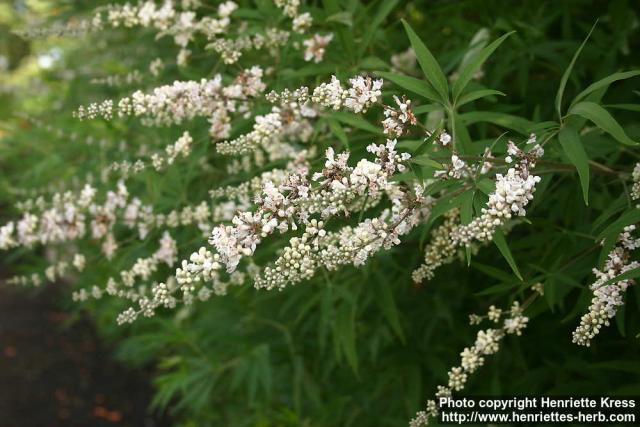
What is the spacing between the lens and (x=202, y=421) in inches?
224

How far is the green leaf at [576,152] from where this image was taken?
1.80 m

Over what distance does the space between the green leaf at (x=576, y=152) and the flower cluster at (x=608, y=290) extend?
0.77 ft

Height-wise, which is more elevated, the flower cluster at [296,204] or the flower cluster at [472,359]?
the flower cluster at [296,204]

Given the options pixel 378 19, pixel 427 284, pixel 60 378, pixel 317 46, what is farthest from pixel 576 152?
pixel 60 378

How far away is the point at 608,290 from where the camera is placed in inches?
75.6

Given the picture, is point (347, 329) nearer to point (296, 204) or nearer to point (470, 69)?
point (296, 204)

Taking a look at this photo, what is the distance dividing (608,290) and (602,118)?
490 millimetres

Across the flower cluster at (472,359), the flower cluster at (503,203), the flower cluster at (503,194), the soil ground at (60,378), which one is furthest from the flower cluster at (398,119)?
the soil ground at (60,378)

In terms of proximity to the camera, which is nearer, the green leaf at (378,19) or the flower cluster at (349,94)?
the flower cluster at (349,94)

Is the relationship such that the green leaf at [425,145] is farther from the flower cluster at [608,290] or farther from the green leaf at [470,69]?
the flower cluster at [608,290]

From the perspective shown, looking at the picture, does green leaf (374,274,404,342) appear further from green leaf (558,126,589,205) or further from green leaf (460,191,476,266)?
green leaf (558,126,589,205)

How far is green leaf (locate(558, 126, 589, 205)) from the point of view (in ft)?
5.90

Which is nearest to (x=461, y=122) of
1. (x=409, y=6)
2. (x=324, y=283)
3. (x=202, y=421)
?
(x=324, y=283)

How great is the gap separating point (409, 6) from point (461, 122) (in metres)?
1.50
